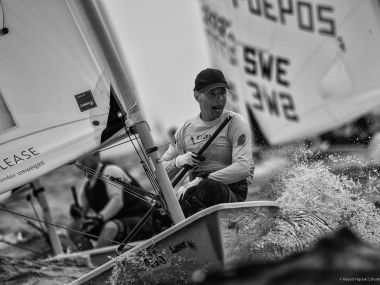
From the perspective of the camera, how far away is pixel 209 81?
185 inches

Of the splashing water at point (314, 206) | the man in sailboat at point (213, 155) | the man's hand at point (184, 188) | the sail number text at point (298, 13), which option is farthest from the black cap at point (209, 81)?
the sail number text at point (298, 13)

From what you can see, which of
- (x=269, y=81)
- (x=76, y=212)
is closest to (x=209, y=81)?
(x=269, y=81)

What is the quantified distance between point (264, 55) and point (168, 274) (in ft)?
13.5

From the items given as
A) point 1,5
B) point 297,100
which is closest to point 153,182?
point 1,5

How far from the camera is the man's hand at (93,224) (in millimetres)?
6734

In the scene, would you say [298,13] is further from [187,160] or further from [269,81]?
[187,160]

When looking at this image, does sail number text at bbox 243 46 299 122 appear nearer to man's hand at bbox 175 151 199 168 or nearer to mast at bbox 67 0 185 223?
man's hand at bbox 175 151 199 168

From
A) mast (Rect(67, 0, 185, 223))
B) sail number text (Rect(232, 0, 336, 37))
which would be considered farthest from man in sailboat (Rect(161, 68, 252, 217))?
sail number text (Rect(232, 0, 336, 37))

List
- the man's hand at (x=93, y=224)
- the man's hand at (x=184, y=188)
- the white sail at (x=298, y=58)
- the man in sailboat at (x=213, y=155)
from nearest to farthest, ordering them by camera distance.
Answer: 1. the man in sailboat at (x=213, y=155)
2. the man's hand at (x=184, y=188)
3. the man's hand at (x=93, y=224)
4. the white sail at (x=298, y=58)

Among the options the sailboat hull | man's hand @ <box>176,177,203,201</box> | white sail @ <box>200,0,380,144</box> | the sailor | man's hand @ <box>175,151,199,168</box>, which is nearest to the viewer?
the sailboat hull

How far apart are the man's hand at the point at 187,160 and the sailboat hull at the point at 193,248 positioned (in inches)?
→ 24.7

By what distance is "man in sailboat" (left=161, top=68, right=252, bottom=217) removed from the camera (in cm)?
439

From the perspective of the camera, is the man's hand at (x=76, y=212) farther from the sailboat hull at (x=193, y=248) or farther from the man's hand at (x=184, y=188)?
the sailboat hull at (x=193, y=248)

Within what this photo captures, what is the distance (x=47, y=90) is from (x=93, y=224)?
236 cm
